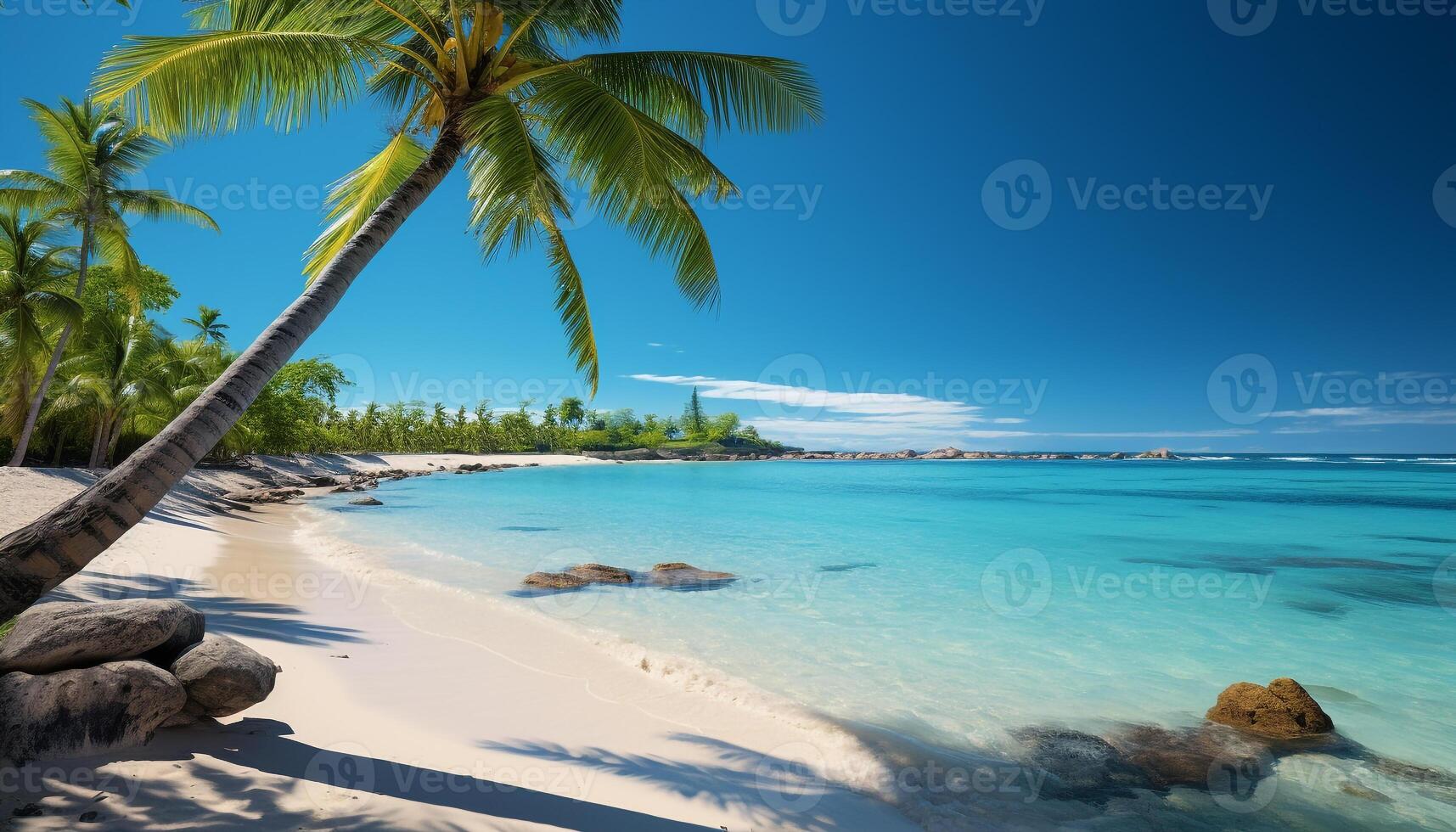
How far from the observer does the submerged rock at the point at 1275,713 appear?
17.3ft

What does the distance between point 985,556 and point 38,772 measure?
647 inches

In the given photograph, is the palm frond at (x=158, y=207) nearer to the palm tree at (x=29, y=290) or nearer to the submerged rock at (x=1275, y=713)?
the palm tree at (x=29, y=290)

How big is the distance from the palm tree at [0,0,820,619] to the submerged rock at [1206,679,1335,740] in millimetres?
6341

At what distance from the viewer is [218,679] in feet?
12.1

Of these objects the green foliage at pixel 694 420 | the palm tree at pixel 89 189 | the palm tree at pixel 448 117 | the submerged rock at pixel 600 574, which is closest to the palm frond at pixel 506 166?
the palm tree at pixel 448 117

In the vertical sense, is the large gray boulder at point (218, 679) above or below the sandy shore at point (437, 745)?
above

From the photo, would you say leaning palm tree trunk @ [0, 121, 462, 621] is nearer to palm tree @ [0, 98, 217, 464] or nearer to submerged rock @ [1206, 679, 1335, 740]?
submerged rock @ [1206, 679, 1335, 740]

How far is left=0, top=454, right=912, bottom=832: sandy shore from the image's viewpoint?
3.02m

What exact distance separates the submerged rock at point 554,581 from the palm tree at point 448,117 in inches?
177

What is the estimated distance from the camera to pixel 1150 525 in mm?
23828

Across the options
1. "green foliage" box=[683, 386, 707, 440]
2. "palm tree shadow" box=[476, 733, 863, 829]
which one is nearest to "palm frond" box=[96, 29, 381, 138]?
"palm tree shadow" box=[476, 733, 863, 829]

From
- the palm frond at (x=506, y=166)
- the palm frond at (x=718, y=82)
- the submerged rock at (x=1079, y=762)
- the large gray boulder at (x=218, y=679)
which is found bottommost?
the submerged rock at (x=1079, y=762)

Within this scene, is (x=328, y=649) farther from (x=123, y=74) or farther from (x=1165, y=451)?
(x=1165, y=451)

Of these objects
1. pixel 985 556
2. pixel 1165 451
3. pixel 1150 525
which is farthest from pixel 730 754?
pixel 1165 451
